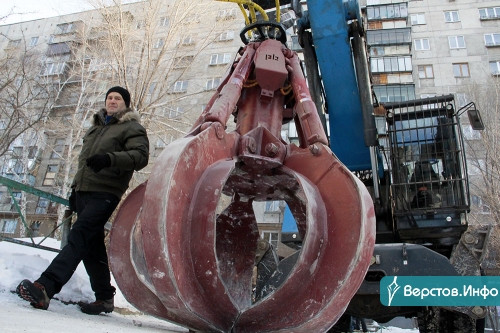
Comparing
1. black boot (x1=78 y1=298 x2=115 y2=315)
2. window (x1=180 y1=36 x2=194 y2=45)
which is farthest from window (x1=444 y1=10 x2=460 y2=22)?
black boot (x1=78 y1=298 x2=115 y2=315)

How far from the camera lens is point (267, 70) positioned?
2045 mm

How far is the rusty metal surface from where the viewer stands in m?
1.30

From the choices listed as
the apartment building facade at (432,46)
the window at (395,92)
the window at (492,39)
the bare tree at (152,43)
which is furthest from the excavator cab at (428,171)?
the window at (492,39)

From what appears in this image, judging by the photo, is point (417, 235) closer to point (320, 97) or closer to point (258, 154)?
point (320, 97)

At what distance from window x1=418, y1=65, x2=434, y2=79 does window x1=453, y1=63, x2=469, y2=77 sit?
1.34 meters

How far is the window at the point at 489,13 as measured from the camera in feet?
87.3

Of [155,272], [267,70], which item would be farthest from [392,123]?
[155,272]

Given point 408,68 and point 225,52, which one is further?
point 225,52

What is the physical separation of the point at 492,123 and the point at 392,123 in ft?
50.1

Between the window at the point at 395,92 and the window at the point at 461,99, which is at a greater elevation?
the window at the point at 395,92

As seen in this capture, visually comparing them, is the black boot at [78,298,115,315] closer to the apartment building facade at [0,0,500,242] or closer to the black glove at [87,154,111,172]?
the black glove at [87,154,111,172]

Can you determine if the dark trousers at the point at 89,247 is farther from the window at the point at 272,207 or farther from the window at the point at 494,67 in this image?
the window at the point at 494,67

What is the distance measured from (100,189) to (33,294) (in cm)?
77

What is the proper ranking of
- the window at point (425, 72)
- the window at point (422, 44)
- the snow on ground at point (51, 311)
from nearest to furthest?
the snow on ground at point (51, 311), the window at point (425, 72), the window at point (422, 44)
